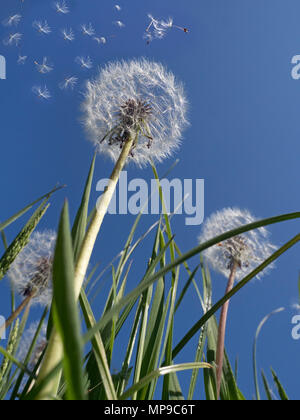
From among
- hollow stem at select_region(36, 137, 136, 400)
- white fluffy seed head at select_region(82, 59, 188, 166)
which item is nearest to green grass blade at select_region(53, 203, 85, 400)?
hollow stem at select_region(36, 137, 136, 400)

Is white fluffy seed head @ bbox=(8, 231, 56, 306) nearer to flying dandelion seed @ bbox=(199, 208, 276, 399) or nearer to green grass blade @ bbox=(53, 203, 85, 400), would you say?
flying dandelion seed @ bbox=(199, 208, 276, 399)

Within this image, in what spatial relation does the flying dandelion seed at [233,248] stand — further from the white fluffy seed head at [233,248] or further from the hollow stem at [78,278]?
the hollow stem at [78,278]

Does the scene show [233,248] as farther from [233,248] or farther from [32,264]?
[32,264]

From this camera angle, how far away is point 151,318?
113 centimetres

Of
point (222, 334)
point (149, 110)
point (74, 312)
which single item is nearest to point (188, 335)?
point (222, 334)

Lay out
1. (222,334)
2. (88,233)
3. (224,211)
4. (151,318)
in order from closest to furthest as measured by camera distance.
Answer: (88,233), (151,318), (222,334), (224,211)

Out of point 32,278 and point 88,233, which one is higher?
point 32,278

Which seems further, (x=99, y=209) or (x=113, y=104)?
(x=113, y=104)

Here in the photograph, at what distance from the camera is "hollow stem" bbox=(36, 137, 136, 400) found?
25.2 inches

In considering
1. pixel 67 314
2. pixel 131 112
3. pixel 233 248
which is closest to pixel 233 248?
pixel 233 248

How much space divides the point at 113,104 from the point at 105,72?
29 cm

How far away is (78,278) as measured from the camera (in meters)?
0.78

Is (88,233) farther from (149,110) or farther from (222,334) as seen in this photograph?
(149,110)

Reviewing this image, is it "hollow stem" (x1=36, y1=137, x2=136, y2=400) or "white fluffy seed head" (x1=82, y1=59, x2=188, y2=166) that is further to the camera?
"white fluffy seed head" (x1=82, y1=59, x2=188, y2=166)
